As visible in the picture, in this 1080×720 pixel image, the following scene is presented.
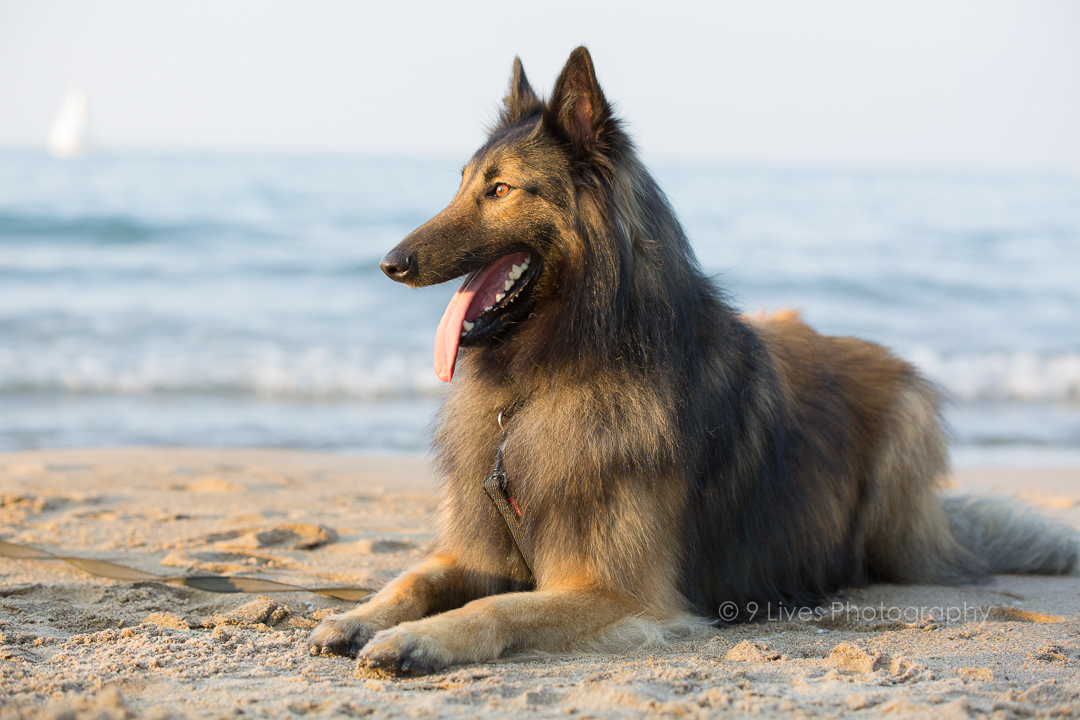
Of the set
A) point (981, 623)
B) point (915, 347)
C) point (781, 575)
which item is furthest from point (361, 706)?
point (915, 347)

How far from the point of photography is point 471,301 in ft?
10.5

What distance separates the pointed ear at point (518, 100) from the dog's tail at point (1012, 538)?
3.13m

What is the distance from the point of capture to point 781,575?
3.62 meters

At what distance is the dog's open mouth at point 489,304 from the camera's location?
315cm

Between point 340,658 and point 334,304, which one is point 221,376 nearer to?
point 334,304

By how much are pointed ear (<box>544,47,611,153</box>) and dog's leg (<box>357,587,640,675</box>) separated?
1690mm

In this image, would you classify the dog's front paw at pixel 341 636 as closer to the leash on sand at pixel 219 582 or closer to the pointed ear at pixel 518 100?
the leash on sand at pixel 219 582

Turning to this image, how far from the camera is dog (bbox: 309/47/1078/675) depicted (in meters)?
3.04

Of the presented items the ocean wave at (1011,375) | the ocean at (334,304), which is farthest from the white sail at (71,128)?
the ocean wave at (1011,375)

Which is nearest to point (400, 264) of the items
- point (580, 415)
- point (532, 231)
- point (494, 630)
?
point (532, 231)

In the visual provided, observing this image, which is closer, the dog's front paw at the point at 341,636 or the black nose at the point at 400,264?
the dog's front paw at the point at 341,636

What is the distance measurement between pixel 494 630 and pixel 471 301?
123cm

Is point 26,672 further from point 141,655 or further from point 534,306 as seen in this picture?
point 534,306

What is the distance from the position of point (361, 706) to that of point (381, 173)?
127ft
